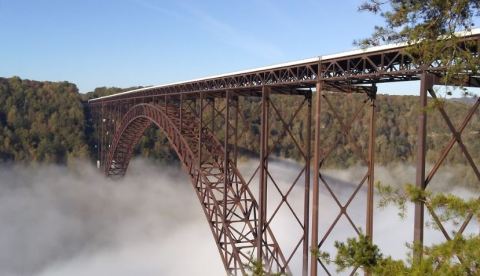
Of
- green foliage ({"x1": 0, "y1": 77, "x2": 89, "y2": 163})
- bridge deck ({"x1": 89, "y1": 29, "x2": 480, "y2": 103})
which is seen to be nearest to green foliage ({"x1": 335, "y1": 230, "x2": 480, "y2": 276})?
bridge deck ({"x1": 89, "y1": 29, "x2": 480, "y2": 103})

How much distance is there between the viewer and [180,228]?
165ft

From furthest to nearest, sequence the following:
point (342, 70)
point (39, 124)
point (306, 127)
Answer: point (39, 124) → point (306, 127) → point (342, 70)

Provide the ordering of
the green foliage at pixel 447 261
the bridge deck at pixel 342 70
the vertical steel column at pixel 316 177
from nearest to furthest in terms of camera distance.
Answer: the green foliage at pixel 447 261, the bridge deck at pixel 342 70, the vertical steel column at pixel 316 177

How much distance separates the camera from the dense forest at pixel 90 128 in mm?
61562

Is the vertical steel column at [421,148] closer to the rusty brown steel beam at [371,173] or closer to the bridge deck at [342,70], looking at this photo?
the bridge deck at [342,70]

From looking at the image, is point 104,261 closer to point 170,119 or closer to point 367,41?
point 170,119

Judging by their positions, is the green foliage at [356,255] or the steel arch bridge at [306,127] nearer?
the green foliage at [356,255]

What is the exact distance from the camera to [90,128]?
6531 cm

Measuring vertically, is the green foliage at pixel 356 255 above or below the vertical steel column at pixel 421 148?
below

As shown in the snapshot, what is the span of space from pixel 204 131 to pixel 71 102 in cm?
5062

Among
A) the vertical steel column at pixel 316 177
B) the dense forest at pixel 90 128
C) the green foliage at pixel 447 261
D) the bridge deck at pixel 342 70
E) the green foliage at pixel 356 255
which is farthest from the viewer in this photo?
the dense forest at pixel 90 128

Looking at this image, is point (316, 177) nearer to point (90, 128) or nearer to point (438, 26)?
point (438, 26)

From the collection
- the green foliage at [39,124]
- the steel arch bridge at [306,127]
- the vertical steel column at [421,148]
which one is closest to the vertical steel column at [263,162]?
the steel arch bridge at [306,127]

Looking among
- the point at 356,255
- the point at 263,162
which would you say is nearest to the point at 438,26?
the point at 356,255
